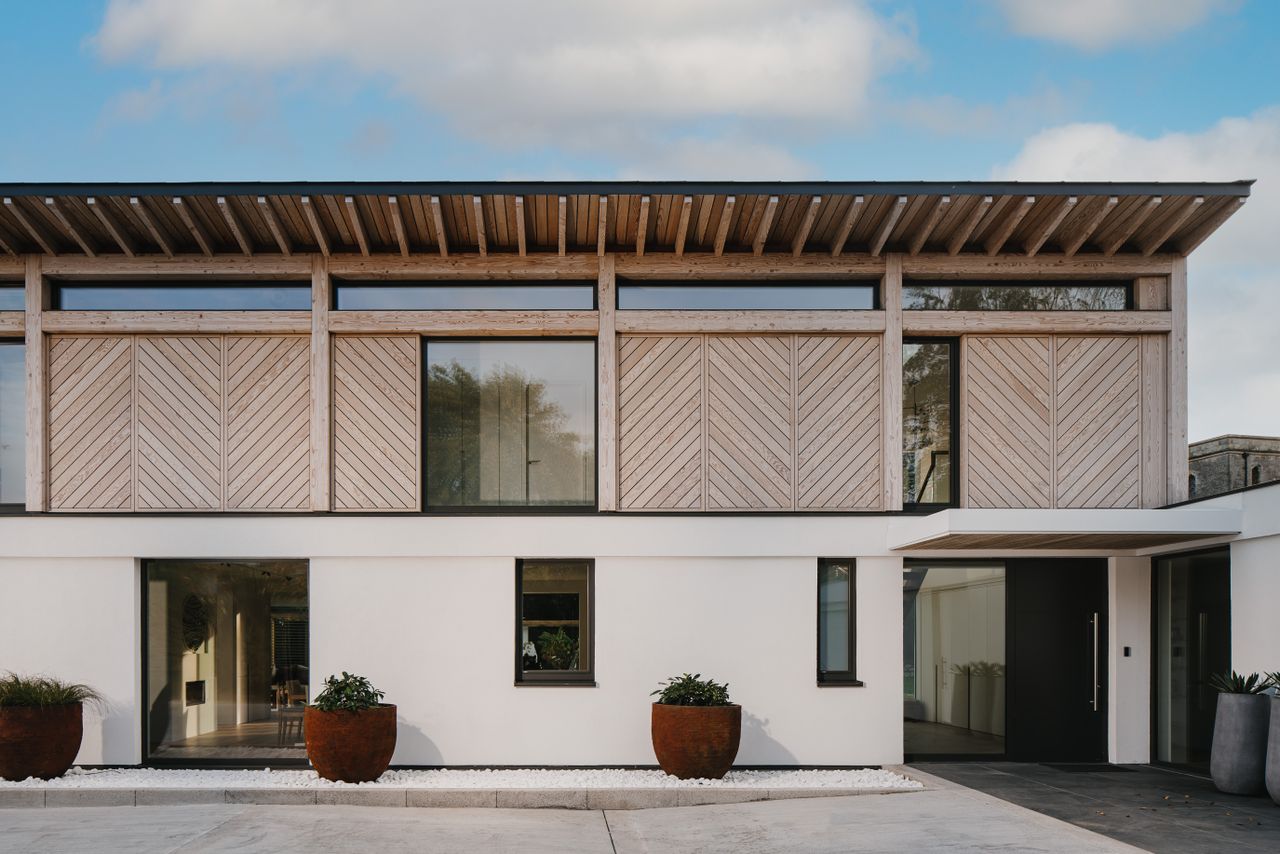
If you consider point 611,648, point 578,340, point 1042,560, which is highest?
point 578,340

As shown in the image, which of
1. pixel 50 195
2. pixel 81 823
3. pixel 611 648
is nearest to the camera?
pixel 81 823

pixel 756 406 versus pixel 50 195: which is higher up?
pixel 50 195

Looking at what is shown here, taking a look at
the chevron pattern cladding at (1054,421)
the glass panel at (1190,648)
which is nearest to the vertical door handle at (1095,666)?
the glass panel at (1190,648)

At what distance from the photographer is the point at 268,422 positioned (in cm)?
1021

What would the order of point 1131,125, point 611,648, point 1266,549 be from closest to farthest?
1. point 1266,549
2. point 611,648
3. point 1131,125

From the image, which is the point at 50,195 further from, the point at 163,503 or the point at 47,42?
the point at 47,42

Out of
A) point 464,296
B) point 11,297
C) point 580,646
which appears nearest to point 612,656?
point 580,646

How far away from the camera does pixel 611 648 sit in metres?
9.95

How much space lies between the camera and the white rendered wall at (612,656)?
987 centimetres

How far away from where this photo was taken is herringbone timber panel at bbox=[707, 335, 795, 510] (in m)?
10.2

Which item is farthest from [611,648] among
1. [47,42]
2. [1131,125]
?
[47,42]

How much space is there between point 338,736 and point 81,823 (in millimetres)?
1962

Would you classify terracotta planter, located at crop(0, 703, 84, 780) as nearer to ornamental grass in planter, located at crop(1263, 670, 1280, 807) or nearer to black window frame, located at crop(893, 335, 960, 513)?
black window frame, located at crop(893, 335, 960, 513)

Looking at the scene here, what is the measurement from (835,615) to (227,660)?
590cm
